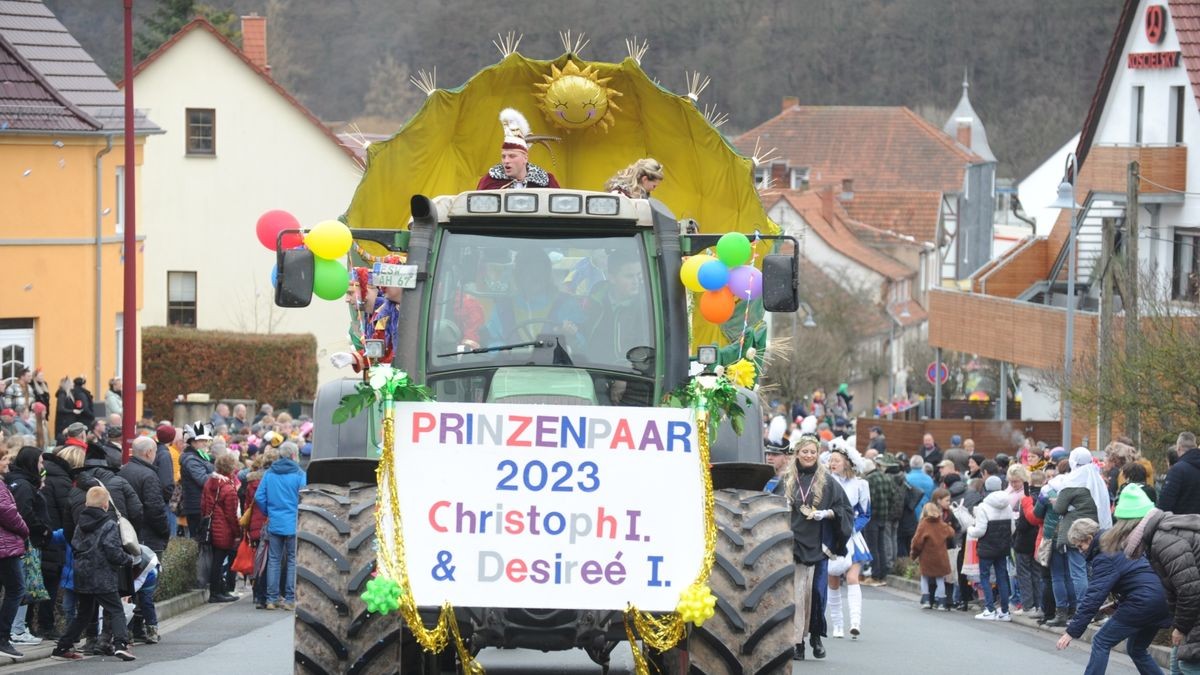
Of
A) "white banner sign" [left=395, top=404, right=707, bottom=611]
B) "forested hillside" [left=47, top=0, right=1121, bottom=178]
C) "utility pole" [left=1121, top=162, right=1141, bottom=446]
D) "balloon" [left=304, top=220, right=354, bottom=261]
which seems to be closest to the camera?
"white banner sign" [left=395, top=404, right=707, bottom=611]

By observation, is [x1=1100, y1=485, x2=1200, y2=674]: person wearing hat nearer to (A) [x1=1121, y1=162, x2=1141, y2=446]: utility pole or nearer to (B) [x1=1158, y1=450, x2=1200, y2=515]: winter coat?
(B) [x1=1158, y1=450, x2=1200, y2=515]: winter coat

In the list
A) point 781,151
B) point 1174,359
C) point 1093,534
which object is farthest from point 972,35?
point 1093,534

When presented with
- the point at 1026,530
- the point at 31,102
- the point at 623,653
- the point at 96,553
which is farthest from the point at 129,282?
the point at 31,102

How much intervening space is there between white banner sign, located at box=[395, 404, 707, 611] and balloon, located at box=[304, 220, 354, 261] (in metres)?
1.20

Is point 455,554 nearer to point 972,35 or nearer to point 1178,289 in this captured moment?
point 1178,289

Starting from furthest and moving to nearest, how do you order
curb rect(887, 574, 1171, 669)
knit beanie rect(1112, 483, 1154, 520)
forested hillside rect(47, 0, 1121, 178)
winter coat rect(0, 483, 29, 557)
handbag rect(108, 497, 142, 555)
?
forested hillside rect(47, 0, 1121, 178) → curb rect(887, 574, 1171, 669) → handbag rect(108, 497, 142, 555) → winter coat rect(0, 483, 29, 557) → knit beanie rect(1112, 483, 1154, 520)

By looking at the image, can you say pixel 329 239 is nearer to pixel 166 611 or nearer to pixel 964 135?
pixel 166 611

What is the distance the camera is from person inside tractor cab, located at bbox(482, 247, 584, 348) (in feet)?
36.5

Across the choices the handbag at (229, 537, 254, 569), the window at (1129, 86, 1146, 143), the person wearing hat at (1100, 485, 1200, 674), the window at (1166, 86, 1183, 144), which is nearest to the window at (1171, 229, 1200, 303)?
the window at (1166, 86, 1183, 144)

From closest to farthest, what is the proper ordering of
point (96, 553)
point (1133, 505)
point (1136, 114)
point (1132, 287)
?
point (1133, 505)
point (96, 553)
point (1132, 287)
point (1136, 114)

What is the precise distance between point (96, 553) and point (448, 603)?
7.14 m

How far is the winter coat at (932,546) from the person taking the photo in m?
22.9

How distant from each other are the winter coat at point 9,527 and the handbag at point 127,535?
917 millimetres

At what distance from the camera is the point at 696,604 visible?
9.75 m
